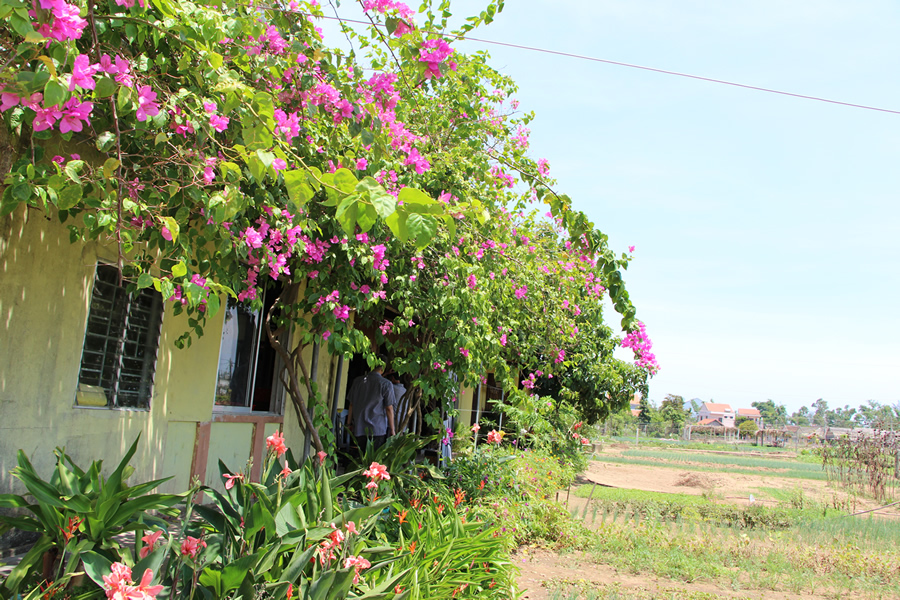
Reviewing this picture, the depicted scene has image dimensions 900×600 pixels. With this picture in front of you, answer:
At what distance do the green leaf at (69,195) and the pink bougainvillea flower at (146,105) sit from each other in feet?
1.23

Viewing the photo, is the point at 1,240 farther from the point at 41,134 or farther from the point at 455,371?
the point at 455,371

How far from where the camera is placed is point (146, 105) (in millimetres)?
2479

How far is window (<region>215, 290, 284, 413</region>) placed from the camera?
613 cm

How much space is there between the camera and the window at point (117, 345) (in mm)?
4492

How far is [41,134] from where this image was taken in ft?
8.30

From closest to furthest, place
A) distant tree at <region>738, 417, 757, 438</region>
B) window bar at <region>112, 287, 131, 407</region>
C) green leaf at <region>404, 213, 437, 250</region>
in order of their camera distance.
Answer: green leaf at <region>404, 213, 437, 250</region>, window bar at <region>112, 287, 131, 407</region>, distant tree at <region>738, 417, 757, 438</region>

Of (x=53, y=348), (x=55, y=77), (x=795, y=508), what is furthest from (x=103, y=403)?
(x=795, y=508)

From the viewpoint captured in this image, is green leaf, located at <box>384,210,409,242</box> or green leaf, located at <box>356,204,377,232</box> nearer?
green leaf, located at <box>384,210,409,242</box>

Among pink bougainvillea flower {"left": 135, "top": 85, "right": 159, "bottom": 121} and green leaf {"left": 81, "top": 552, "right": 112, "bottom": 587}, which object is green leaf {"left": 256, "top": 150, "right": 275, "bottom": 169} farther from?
green leaf {"left": 81, "top": 552, "right": 112, "bottom": 587}

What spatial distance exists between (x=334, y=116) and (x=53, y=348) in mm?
Result: 2273

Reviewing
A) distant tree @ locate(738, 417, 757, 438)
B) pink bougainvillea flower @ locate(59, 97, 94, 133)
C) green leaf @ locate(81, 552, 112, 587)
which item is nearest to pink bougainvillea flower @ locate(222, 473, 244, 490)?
green leaf @ locate(81, 552, 112, 587)

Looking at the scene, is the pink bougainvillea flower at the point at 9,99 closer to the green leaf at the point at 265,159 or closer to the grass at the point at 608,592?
the green leaf at the point at 265,159

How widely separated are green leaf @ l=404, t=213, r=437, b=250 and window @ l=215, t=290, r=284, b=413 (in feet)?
15.8

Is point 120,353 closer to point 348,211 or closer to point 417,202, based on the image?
point 348,211
